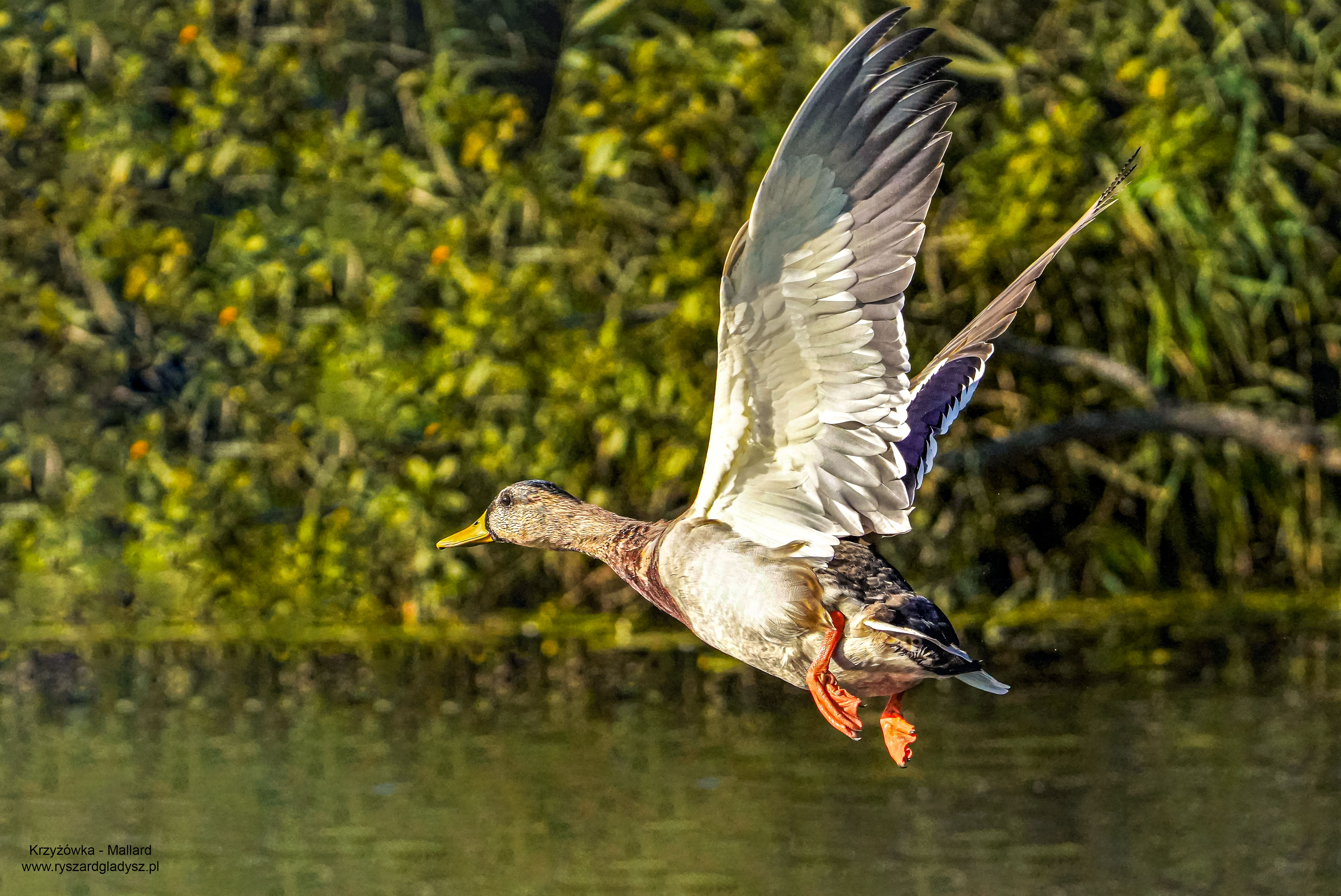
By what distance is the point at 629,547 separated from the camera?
11.3 ft

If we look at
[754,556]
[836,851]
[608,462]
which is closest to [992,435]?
[608,462]

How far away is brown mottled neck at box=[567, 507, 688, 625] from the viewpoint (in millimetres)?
3270

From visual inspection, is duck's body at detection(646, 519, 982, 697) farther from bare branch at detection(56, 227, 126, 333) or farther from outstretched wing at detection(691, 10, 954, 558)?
bare branch at detection(56, 227, 126, 333)

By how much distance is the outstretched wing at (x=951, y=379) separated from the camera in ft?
11.6

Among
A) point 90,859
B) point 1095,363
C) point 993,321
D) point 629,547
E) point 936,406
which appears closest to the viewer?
point 629,547

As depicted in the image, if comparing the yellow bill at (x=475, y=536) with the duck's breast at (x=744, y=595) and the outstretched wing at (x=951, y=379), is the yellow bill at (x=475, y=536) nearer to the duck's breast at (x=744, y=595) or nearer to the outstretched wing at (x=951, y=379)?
the duck's breast at (x=744, y=595)

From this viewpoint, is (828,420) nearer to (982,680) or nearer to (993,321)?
(982,680)

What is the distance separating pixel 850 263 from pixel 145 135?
26.8 feet

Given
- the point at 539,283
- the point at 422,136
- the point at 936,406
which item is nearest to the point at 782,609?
the point at 936,406

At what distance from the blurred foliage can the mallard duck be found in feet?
17.7

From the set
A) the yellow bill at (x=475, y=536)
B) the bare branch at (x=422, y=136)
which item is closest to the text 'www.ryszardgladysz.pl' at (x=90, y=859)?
the bare branch at (x=422, y=136)

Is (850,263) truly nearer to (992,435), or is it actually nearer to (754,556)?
(754,556)

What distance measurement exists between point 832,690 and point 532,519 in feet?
2.71

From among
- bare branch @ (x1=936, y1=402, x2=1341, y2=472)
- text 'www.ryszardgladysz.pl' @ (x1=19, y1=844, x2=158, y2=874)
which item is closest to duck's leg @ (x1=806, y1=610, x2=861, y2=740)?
text 'www.ryszardgladysz.pl' @ (x1=19, y1=844, x2=158, y2=874)
